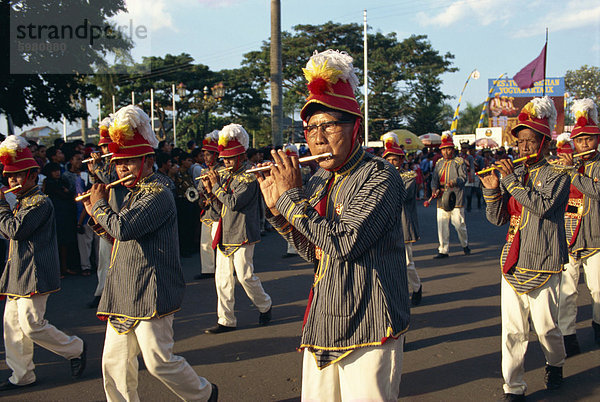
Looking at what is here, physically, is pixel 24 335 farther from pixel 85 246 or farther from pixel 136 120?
pixel 85 246

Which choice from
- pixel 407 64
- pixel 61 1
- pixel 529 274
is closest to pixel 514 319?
pixel 529 274

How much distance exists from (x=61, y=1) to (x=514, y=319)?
13.5 metres

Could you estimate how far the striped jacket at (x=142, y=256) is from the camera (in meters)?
3.73

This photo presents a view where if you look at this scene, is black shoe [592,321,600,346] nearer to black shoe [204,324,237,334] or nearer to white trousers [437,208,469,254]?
black shoe [204,324,237,334]

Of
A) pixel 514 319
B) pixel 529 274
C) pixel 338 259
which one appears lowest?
pixel 514 319

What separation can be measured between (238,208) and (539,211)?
3598 millimetres

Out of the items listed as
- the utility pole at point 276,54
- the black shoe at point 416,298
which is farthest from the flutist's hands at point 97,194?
the utility pole at point 276,54

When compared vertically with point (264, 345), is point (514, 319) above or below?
above

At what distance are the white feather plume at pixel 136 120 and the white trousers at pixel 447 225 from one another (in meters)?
7.77

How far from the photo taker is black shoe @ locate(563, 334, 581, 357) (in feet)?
17.9

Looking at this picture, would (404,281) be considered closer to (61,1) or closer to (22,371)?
(22,371)

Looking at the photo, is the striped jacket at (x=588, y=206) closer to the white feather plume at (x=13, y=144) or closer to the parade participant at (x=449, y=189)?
the parade participant at (x=449, y=189)

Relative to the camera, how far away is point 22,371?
4.82 metres

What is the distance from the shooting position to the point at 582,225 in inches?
233
